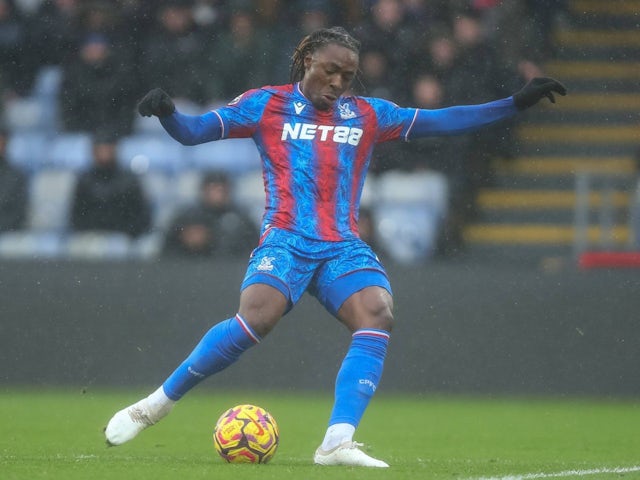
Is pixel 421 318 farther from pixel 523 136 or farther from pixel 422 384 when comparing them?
pixel 523 136

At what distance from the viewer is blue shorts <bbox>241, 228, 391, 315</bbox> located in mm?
5629

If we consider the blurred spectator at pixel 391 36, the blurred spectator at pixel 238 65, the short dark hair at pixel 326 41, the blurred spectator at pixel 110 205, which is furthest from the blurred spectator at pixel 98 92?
the short dark hair at pixel 326 41

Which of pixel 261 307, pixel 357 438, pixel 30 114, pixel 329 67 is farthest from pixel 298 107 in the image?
pixel 30 114

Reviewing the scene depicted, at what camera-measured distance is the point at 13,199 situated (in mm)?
10469

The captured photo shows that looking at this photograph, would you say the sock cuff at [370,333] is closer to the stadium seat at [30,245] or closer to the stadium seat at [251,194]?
the stadium seat at [251,194]

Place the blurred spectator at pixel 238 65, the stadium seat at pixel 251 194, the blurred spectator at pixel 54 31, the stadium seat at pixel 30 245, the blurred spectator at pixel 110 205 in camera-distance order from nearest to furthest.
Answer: the stadium seat at pixel 30 245
the blurred spectator at pixel 110 205
the stadium seat at pixel 251 194
the blurred spectator at pixel 238 65
the blurred spectator at pixel 54 31

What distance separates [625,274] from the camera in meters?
10.2

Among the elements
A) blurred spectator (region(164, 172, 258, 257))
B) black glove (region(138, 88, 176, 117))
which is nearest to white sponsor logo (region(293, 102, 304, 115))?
black glove (region(138, 88, 176, 117))

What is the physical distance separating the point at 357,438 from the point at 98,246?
369cm

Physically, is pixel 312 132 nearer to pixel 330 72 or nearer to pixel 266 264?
pixel 330 72

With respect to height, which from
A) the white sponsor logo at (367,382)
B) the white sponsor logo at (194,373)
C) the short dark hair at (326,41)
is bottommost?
the white sponsor logo at (194,373)

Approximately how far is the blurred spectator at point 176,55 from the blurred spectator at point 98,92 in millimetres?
211

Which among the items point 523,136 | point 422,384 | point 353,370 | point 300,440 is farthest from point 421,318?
point 353,370

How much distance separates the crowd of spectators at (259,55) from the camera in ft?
36.2
